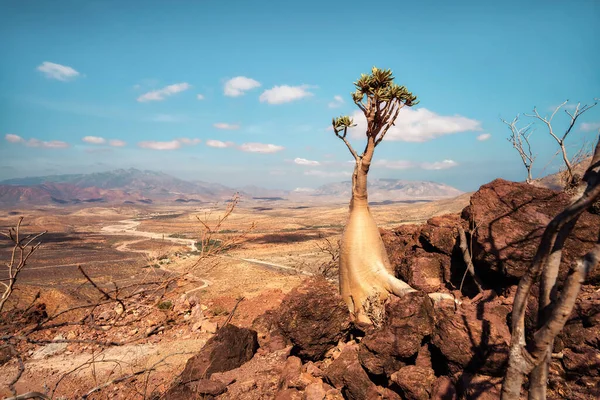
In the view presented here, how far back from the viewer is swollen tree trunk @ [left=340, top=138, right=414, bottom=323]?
725 cm

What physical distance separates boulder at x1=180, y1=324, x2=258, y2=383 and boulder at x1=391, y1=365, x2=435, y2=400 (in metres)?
3.55

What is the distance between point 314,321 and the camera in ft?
22.0

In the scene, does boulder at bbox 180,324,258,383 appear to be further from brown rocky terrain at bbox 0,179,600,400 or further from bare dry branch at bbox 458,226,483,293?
bare dry branch at bbox 458,226,483,293

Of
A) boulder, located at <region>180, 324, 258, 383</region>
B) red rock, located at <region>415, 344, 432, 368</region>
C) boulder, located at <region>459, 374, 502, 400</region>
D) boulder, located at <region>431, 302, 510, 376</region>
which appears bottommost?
boulder, located at <region>180, 324, 258, 383</region>

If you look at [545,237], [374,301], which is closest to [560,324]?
[545,237]

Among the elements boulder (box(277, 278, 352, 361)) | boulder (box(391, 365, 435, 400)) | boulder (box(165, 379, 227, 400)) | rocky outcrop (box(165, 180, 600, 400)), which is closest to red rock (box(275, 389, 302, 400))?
rocky outcrop (box(165, 180, 600, 400))

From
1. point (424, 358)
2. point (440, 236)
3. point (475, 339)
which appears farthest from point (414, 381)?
point (440, 236)

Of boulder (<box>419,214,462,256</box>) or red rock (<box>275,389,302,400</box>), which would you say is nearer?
red rock (<box>275,389,302,400</box>)

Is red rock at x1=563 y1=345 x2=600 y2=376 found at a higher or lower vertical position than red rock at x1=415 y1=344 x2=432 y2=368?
higher

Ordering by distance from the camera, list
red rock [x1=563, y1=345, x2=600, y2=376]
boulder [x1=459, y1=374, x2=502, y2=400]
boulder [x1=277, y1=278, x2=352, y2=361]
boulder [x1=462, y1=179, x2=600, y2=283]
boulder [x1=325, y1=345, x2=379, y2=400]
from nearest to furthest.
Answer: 1. red rock [x1=563, y1=345, x2=600, y2=376]
2. boulder [x1=459, y1=374, x2=502, y2=400]
3. boulder [x1=325, y1=345, x2=379, y2=400]
4. boulder [x1=462, y1=179, x2=600, y2=283]
5. boulder [x1=277, y1=278, x2=352, y2=361]

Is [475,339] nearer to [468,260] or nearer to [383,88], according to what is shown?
[468,260]

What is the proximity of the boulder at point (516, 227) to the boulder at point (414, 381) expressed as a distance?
96.1 inches

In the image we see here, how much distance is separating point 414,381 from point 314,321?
2321 mm

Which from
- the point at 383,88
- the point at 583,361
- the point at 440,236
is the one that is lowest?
the point at 583,361
